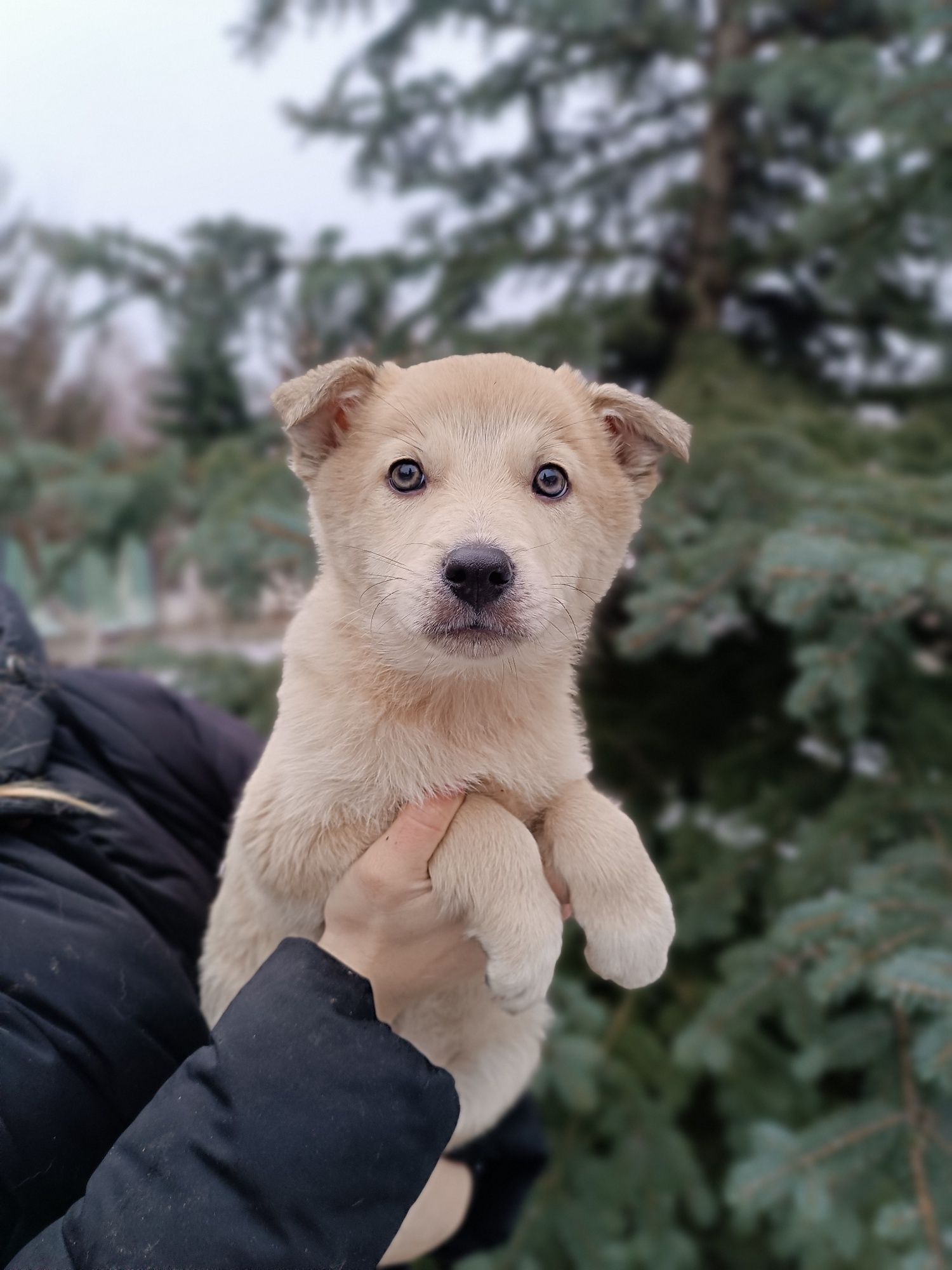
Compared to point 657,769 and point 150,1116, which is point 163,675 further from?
point 150,1116

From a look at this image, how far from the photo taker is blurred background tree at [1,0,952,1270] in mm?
2498

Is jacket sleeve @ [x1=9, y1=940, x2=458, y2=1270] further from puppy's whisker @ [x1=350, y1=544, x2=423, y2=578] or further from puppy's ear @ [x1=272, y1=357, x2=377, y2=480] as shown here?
puppy's ear @ [x1=272, y1=357, x2=377, y2=480]

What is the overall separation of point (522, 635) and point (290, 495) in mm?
2018

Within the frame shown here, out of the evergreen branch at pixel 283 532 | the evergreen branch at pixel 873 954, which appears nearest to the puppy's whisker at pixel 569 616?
the evergreen branch at pixel 283 532

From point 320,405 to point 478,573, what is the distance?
35 cm

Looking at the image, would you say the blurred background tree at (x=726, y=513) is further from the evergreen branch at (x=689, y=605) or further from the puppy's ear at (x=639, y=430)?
the puppy's ear at (x=639, y=430)

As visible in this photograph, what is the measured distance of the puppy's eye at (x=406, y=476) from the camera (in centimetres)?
127

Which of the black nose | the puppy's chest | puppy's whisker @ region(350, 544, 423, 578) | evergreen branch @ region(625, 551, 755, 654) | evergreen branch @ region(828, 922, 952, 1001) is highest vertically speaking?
the black nose

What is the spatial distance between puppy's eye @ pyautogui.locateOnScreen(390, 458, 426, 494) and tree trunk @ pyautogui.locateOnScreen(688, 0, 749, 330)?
3.18m

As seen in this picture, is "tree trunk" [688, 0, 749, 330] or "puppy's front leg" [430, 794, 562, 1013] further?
"tree trunk" [688, 0, 749, 330]

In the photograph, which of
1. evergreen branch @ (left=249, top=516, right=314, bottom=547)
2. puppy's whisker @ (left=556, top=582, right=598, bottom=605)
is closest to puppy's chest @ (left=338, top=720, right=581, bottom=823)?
puppy's whisker @ (left=556, top=582, right=598, bottom=605)

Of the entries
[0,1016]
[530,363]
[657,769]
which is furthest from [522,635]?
[657,769]

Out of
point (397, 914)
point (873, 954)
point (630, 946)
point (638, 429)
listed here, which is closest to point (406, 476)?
point (638, 429)

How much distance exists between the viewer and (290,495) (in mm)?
3029
